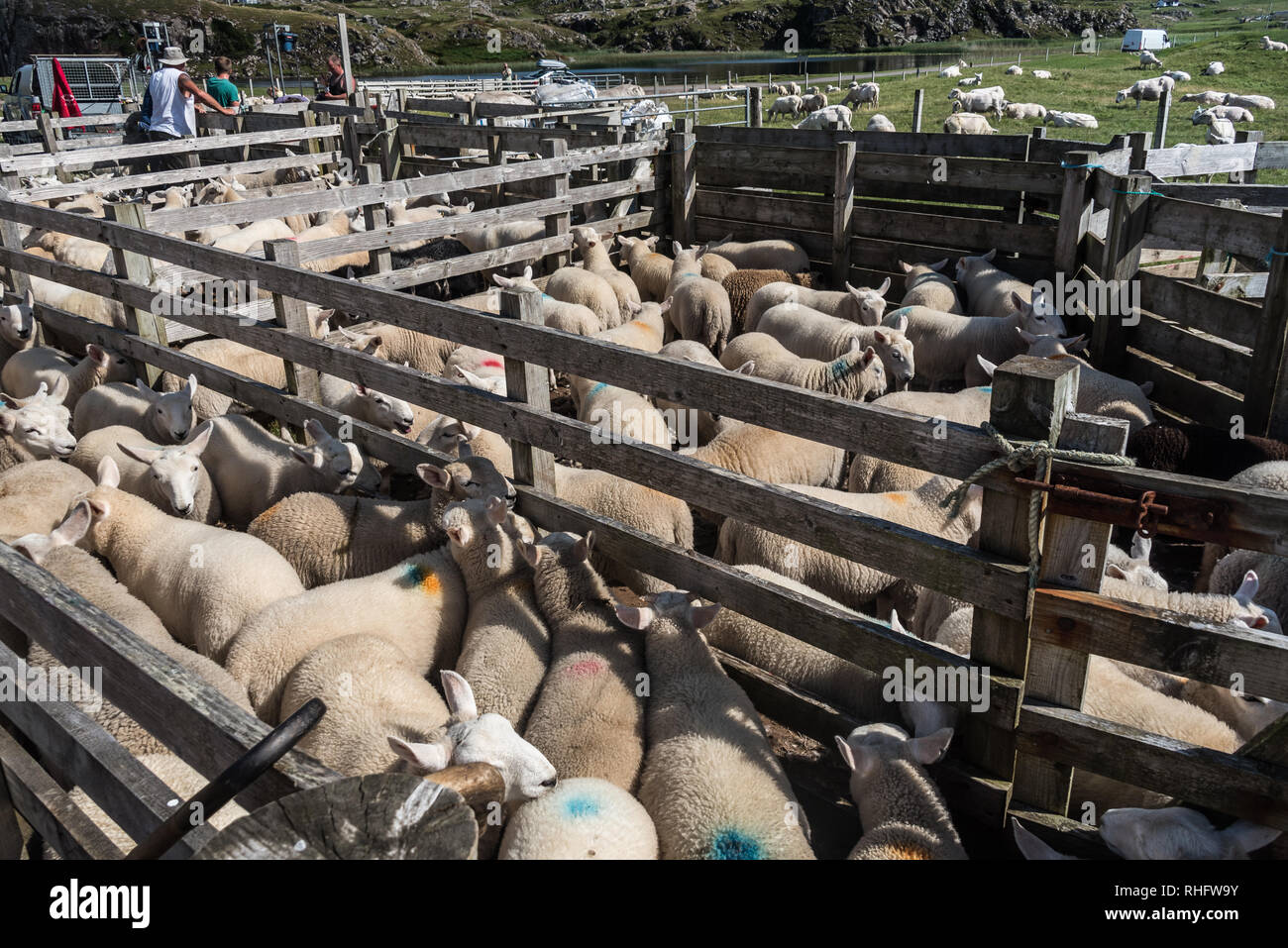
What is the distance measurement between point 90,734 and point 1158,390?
6.65 metres

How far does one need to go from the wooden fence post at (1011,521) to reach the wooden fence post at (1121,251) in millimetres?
4565

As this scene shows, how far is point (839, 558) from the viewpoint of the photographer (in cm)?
449

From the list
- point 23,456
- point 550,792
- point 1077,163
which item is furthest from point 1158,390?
point 23,456

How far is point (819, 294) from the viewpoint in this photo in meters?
8.71

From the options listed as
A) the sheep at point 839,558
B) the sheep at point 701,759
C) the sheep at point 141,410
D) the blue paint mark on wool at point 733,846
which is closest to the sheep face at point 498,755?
the sheep at point 701,759

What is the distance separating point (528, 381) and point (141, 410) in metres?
3.36

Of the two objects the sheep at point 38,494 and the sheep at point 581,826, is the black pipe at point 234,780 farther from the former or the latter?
the sheep at point 38,494

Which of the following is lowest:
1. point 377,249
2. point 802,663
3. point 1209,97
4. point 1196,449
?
point 802,663

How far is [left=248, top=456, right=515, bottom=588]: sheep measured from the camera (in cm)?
472

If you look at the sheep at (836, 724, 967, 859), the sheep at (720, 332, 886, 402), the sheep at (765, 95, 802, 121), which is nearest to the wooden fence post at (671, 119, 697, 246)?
the sheep at (720, 332, 886, 402)

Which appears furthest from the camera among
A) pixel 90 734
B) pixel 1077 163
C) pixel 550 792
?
pixel 1077 163

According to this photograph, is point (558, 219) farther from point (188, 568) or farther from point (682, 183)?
point (188, 568)

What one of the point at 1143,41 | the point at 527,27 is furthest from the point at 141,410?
the point at 527,27
